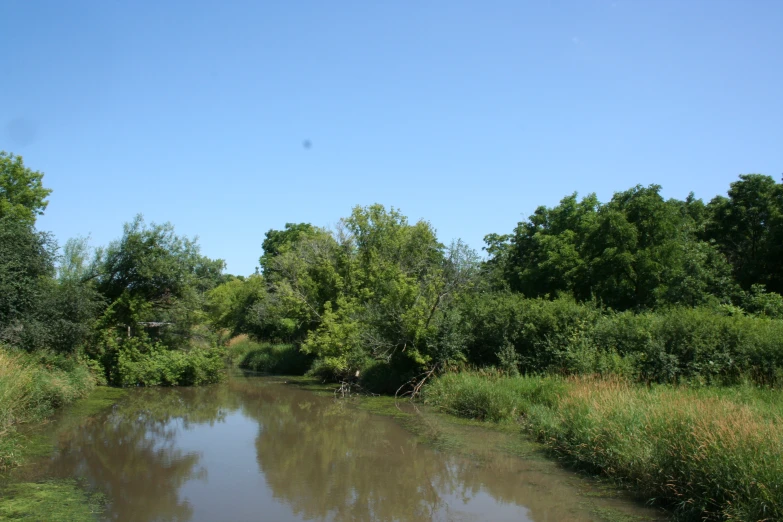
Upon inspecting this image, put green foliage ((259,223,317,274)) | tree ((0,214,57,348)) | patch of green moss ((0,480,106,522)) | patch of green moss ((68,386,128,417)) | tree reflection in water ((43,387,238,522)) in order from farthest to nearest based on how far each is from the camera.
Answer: green foliage ((259,223,317,274)) < patch of green moss ((68,386,128,417)) < tree ((0,214,57,348)) < tree reflection in water ((43,387,238,522)) < patch of green moss ((0,480,106,522))

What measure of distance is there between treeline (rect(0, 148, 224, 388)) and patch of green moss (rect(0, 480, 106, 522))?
989 centimetres

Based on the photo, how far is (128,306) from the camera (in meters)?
24.5

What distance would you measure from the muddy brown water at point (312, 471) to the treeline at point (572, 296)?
4224mm

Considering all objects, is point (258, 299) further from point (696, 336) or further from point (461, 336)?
point (696, 336)

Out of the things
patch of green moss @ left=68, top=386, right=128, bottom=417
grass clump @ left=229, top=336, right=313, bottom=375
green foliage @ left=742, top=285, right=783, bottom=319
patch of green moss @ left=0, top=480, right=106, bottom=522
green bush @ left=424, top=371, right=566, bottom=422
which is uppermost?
green foliage @ left=742, top=285, right=783, bottom=319

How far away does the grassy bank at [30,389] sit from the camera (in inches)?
451

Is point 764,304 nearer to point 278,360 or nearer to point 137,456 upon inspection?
point 137,456

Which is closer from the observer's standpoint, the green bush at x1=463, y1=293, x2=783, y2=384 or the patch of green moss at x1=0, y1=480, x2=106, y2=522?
the patch of green moss at x1=0, y1=480, x2=106, y2=522

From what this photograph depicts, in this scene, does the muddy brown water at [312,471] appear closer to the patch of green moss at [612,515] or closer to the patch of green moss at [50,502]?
the patch of green moss at [612,515]

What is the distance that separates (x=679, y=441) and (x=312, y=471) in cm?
716

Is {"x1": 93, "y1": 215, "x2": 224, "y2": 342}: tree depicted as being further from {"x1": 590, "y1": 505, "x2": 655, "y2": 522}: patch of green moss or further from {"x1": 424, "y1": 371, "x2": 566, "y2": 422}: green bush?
{"x1": 590, "y1": 505, "x2": 655, "y2": 522}: patch of green moss

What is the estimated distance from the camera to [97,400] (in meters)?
20.5

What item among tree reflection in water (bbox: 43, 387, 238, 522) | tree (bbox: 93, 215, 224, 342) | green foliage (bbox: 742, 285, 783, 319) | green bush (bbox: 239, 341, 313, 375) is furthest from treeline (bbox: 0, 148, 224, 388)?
green foliage (bbox: 742, 285, 783, 319)

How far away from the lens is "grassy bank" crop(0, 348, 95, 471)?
11453 mm
